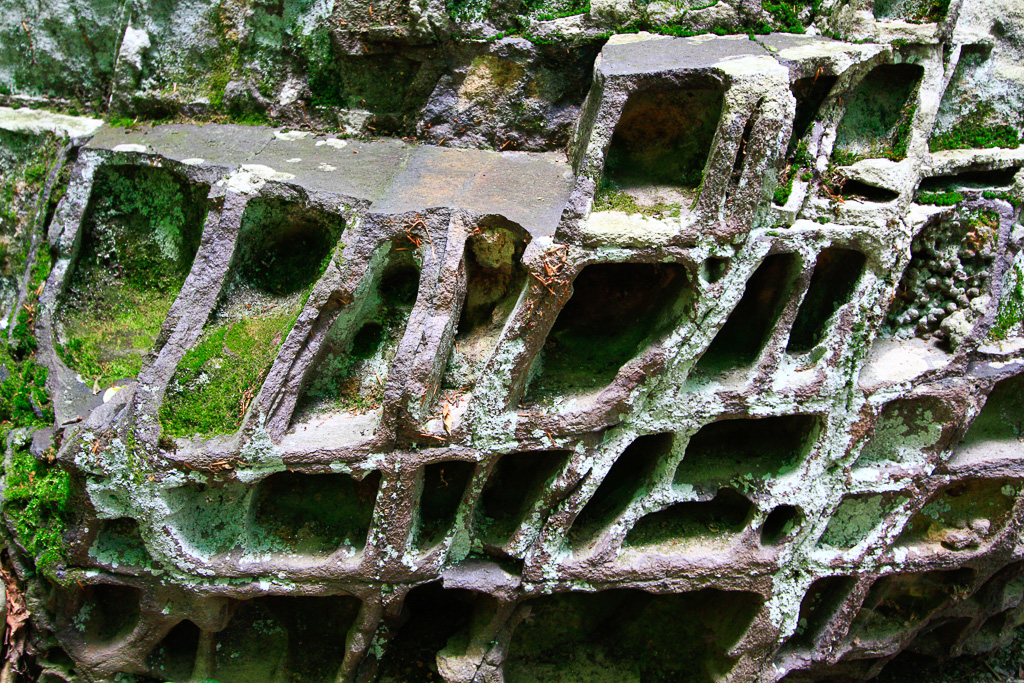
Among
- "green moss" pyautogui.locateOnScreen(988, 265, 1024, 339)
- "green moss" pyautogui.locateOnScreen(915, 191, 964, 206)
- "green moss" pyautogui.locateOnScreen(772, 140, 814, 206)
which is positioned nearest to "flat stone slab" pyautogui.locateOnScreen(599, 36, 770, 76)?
"green moss" pyautogui.locateOnScreen(772, 140, 814, 206)

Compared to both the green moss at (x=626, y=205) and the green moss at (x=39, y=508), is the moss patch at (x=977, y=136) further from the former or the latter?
the green moss at (x=39, y=508)

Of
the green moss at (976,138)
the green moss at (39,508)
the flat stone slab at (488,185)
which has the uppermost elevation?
the green moss at (976,138)

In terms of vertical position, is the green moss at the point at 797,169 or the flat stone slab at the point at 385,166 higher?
the green moss at the point at 797,169

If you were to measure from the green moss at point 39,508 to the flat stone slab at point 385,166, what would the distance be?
5.76ft

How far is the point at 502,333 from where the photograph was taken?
12.0 ft

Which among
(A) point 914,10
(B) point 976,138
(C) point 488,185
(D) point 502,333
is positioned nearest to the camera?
(D) point 502,333

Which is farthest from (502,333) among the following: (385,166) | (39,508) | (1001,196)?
(1001,196)

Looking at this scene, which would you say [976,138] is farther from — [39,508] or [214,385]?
[39,508]

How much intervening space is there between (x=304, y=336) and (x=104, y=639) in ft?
6.94

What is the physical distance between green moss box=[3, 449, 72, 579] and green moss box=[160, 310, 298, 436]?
0.71 metres

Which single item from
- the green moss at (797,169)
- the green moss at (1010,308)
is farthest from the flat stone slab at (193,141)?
the green moss at (1010,308)

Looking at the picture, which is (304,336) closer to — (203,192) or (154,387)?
(154,387)

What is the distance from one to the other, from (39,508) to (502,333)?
2542mm

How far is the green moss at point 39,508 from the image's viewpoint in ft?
12.3
